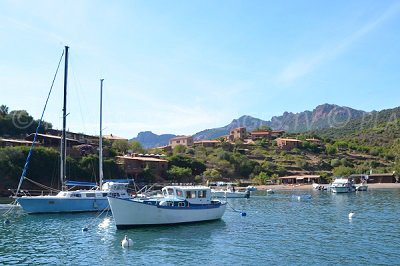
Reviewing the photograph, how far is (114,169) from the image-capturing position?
98.1 m

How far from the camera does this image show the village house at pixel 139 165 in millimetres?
102812

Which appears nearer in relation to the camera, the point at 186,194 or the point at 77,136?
the point at 186,194

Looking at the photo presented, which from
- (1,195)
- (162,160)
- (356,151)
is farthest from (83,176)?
(356,151)

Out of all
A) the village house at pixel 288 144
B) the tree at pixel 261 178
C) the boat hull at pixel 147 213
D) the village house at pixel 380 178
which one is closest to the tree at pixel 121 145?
the tree at pixel 261 178

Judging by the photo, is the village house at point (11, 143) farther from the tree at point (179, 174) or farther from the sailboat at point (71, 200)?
the sailboat at point (71, 200)

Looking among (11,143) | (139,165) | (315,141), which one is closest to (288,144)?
(315,141)

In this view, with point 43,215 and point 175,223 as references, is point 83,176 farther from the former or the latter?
point 175,223

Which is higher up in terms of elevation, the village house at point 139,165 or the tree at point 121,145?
the tree at point 121,145

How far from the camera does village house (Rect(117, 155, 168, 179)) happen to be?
337ft

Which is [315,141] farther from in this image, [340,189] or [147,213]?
[147,213]

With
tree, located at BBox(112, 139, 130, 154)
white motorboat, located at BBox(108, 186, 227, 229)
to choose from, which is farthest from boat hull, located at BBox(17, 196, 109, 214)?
tree, located at BBox(112, 139, 130, 154)

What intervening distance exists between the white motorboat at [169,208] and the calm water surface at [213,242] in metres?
0.85

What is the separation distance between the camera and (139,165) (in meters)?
107

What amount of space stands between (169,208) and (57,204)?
60.7 ft
